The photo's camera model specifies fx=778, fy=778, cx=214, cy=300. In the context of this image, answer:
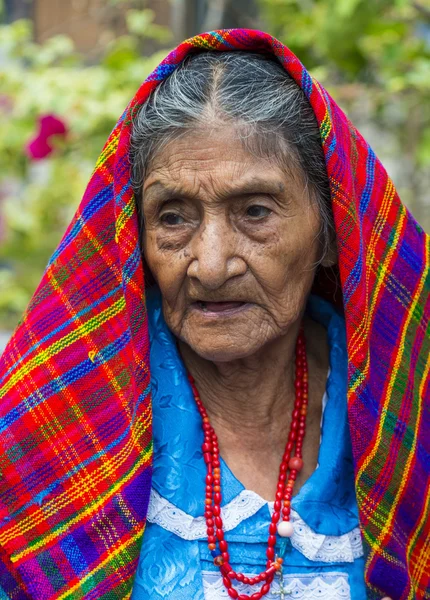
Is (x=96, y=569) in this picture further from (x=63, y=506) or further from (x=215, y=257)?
(x=215, y=257)

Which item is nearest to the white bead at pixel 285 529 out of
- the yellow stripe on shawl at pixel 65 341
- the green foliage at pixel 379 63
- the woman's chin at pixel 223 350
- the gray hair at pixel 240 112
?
the woman's chin at pixel 223 350

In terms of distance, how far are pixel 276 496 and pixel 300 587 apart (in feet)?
0.66

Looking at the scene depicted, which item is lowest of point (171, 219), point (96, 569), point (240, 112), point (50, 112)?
point (96, 569)

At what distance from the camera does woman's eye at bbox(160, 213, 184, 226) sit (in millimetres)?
1691

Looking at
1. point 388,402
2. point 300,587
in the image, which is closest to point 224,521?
point 300,587

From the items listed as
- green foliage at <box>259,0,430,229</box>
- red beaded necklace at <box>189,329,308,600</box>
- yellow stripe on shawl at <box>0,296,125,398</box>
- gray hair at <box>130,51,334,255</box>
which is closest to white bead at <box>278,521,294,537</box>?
red beaded necklace at <box>189,329,308,600</box>

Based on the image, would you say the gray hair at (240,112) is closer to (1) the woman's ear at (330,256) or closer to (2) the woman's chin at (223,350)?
(1) the woman's ear at (330,256)

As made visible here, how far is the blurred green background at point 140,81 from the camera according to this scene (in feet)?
12.6

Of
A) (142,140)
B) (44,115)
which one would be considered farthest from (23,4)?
(142,140)

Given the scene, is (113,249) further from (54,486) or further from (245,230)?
(54,486)

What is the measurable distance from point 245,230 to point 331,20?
251 centimetres

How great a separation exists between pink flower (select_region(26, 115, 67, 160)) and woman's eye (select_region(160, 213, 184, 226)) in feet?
8.37

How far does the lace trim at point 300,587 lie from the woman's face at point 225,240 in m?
0.49

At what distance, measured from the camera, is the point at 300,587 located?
1.71m
